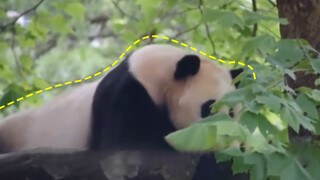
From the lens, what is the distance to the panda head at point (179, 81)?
2.75 m

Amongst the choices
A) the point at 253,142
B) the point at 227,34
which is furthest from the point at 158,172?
the point at 227,34

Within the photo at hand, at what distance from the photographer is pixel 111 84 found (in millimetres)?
2758

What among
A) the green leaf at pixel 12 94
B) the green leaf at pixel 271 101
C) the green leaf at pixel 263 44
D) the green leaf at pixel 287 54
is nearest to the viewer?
the green leaf at pixel 271 101

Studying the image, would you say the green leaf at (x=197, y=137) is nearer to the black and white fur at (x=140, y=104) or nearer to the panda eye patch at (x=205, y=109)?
the black and white fur at (x=140, y=104)

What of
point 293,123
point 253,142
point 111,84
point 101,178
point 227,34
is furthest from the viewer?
point 227,34

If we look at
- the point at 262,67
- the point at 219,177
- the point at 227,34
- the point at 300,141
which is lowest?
the point at 227,34

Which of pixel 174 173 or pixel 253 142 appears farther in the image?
pixel 174 173

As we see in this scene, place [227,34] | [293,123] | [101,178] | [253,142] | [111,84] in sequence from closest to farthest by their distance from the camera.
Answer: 1. [293,123]
2. [253,142]
3. [101,178]
4. [111,84]
5. [227,34]

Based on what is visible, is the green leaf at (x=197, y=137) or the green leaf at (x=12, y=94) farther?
the green leaf at (x=12, y=94)

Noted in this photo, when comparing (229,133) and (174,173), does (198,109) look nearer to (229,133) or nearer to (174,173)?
(174,173)

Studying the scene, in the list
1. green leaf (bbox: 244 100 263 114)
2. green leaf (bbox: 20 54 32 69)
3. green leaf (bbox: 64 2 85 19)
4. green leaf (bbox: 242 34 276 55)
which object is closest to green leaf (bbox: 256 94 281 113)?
green leaf (bbox: 244 100 263 114)

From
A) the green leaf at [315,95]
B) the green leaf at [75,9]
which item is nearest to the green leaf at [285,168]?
the green leaf at [315,95]

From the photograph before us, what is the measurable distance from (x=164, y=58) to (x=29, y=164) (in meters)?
0.73

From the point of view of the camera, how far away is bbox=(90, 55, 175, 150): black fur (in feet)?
8.79
